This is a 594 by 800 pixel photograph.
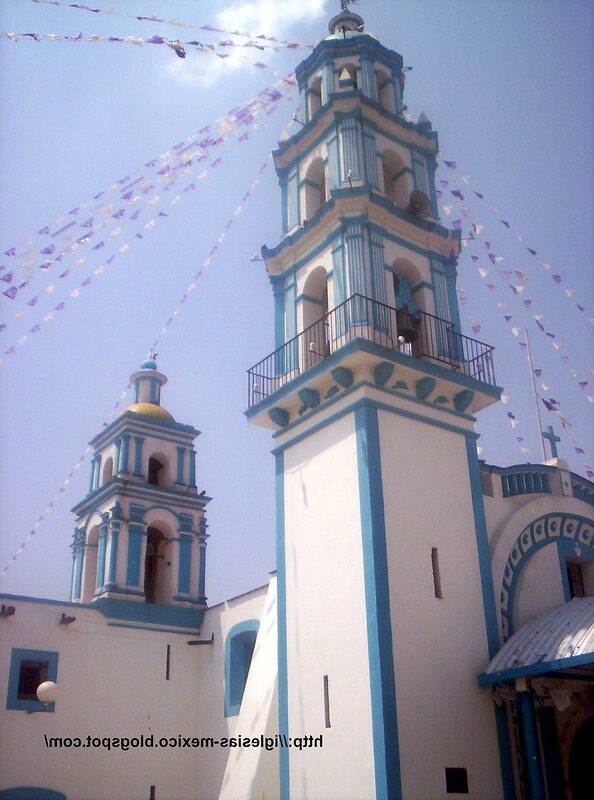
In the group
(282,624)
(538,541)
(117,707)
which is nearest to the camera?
(282,624)

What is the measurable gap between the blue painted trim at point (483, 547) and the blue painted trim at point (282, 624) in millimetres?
3136

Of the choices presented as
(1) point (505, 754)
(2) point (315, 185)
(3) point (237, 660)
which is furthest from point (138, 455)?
(1) point (505, 754)

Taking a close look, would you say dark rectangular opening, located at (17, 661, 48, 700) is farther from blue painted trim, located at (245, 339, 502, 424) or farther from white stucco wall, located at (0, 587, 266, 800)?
blue painted trim, located at (245, 339, 502, 424)

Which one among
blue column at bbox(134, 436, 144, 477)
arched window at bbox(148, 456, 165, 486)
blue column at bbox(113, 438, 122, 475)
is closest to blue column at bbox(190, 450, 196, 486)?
arched window at bbox(148, 456, 165, 486)

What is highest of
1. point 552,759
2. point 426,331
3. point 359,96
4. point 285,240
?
point 359,96

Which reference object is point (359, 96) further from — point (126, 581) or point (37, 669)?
point (37, 669)

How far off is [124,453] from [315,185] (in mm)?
8607

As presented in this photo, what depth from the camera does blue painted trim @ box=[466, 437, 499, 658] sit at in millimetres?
12781

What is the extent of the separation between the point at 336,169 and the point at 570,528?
7846mm

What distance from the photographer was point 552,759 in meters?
12.3

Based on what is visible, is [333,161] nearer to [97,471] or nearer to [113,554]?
[113,554]

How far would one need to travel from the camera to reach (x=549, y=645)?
11562 millimetres

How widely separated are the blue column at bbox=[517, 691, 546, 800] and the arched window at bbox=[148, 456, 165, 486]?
1248 cm

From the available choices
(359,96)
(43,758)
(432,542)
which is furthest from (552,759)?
(359,96)
